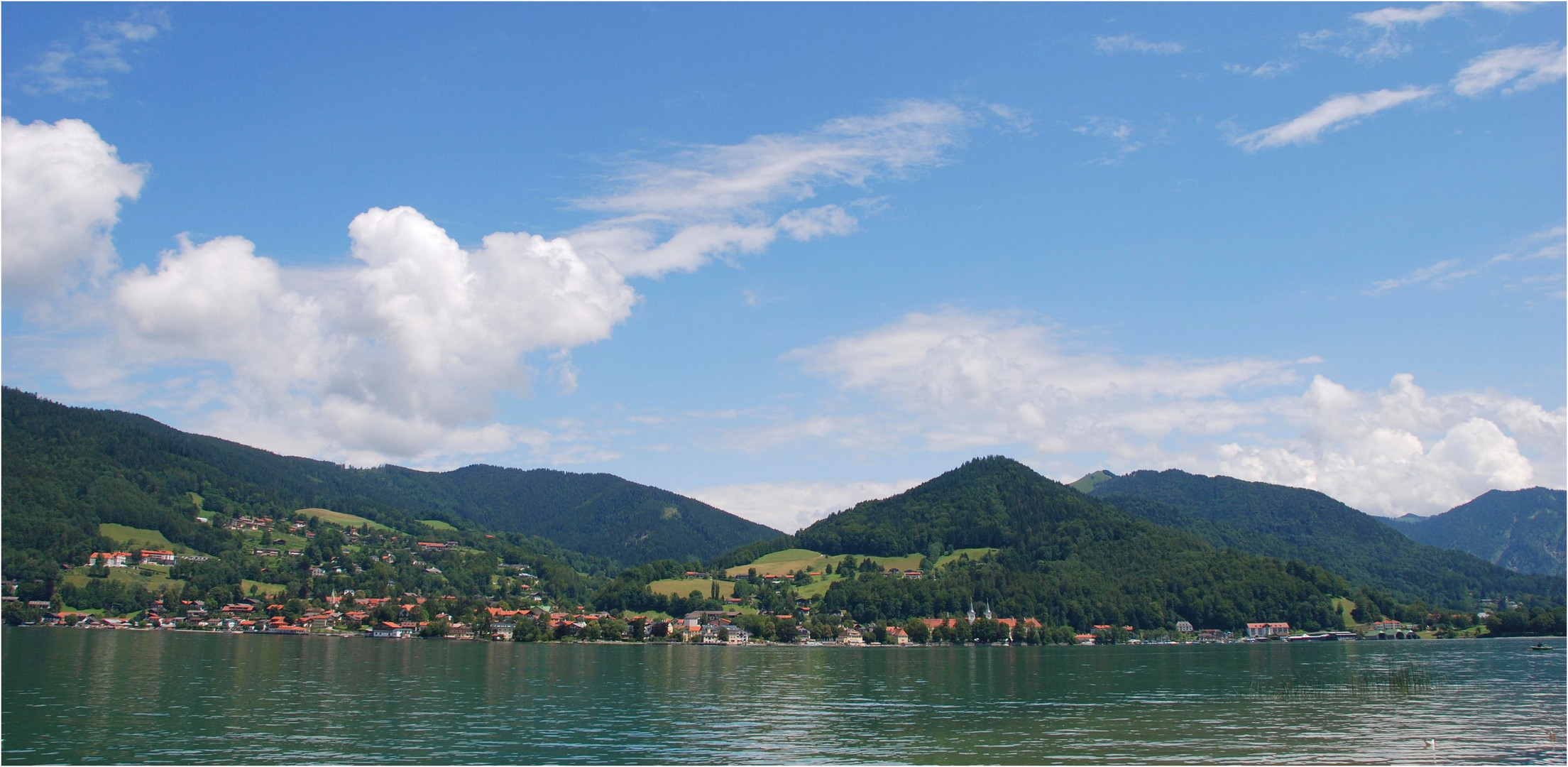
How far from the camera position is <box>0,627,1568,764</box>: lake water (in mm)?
47781

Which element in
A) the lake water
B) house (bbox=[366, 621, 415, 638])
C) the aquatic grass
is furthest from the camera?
house (bbox=[366, 621, 415, 638])

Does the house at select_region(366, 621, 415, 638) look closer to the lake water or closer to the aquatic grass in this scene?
the lake water

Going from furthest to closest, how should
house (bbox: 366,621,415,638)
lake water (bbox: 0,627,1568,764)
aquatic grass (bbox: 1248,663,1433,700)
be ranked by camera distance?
house (bbox: 366,621,415,638)
aquatic grass (bbox: 1248,663,1433,700)
lake water (bbox: 0,627,1568,764)

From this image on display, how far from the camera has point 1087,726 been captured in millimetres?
58500

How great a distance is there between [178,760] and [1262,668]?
102764 millimetres

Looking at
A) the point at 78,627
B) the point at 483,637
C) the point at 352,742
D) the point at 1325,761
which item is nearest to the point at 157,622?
the point at 78,627

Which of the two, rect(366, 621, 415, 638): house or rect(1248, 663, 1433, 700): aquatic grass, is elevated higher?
rect(1248, 663, 1433, 700): aquatic grass

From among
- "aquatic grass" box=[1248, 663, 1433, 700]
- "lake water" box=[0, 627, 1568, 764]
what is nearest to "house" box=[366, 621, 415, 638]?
"lake water" box=[0, 627, 1568, 764]

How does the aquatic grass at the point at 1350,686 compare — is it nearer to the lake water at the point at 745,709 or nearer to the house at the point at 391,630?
the lake water at the point at 745,709

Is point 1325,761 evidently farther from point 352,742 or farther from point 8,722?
point 8,722

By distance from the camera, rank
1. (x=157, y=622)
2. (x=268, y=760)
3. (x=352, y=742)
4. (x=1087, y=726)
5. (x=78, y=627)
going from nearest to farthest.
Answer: (x=268, y=760)
(x=352, y=742)
(x=1087, y=726)
(x=78, y=627)
(x=157, y=622)

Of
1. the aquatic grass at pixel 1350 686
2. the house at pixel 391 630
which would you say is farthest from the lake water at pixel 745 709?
the house at pixel 391 630

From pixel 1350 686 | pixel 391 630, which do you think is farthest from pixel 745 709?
pixel 391 630

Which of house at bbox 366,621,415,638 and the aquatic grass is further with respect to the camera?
house at bbox 366,621,415,638
